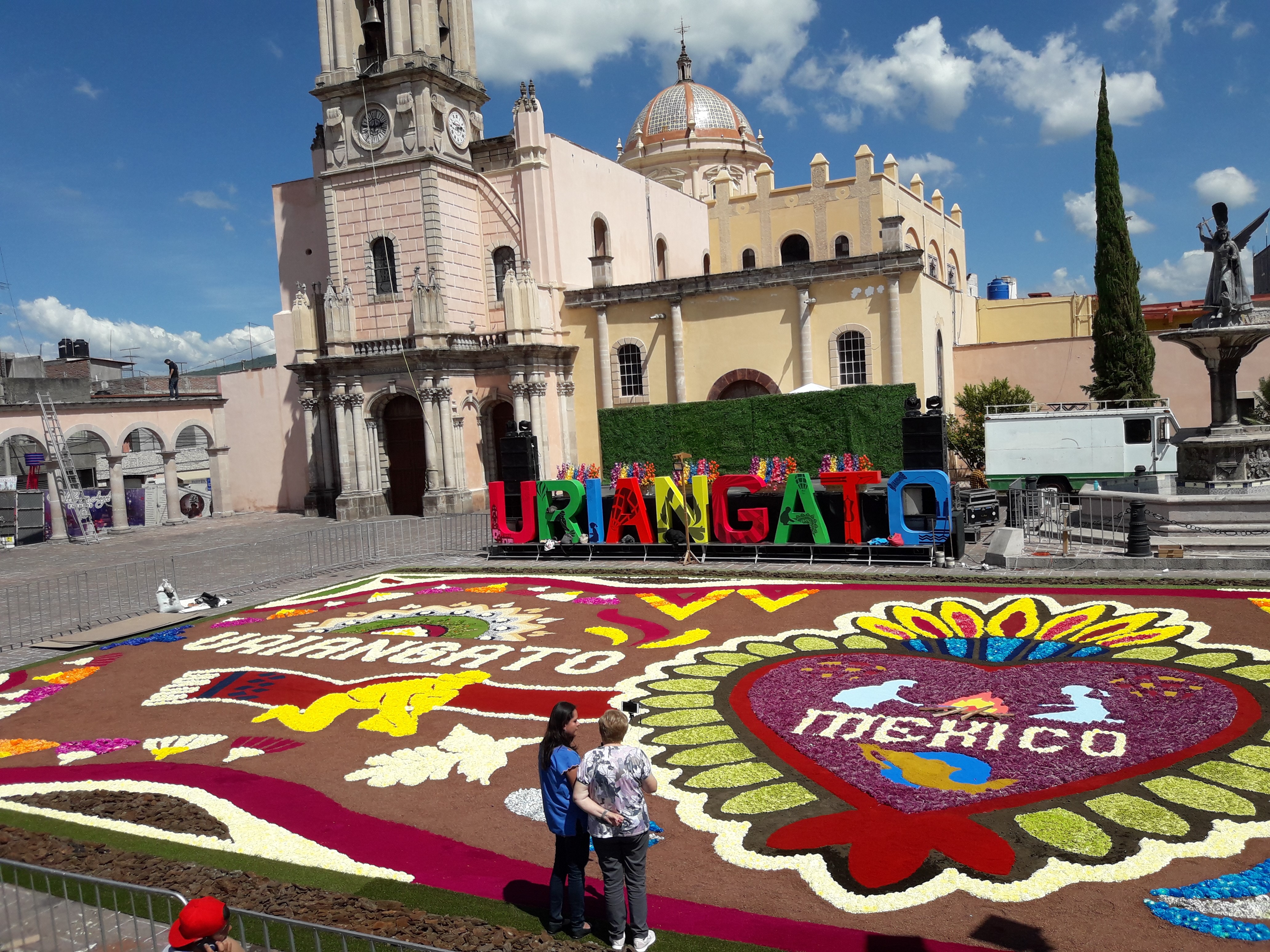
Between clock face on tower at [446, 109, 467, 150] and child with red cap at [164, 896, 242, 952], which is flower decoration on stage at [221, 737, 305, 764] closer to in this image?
child with red cap at [164, 896, 242, 952]

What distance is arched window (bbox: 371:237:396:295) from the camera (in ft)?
121

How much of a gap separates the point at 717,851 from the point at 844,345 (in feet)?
91.7

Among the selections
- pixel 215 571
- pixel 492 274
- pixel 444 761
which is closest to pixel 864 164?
pixel 492 274

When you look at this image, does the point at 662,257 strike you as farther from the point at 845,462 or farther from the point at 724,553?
the point at 724,553

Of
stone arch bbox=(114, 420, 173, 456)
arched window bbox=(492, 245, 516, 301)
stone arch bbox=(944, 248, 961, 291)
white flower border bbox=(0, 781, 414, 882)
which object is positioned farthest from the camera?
stone arch bbox=(944, 248, 961, 291)

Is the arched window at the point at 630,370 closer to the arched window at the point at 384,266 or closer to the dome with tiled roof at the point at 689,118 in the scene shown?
the arched window at the point at 384,266

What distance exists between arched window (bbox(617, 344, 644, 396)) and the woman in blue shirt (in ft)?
100

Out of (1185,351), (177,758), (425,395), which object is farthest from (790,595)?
(1185,351)

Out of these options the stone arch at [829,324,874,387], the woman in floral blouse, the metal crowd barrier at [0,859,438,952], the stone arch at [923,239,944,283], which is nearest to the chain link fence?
the metal crowd barrier at [0,859,438,952]

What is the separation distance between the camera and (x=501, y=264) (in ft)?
126

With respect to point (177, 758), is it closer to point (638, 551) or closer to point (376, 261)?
point (638, 551)

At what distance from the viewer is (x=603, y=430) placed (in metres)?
34.6

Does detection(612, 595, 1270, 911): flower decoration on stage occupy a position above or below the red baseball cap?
below

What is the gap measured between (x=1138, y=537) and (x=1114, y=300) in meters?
20.1
